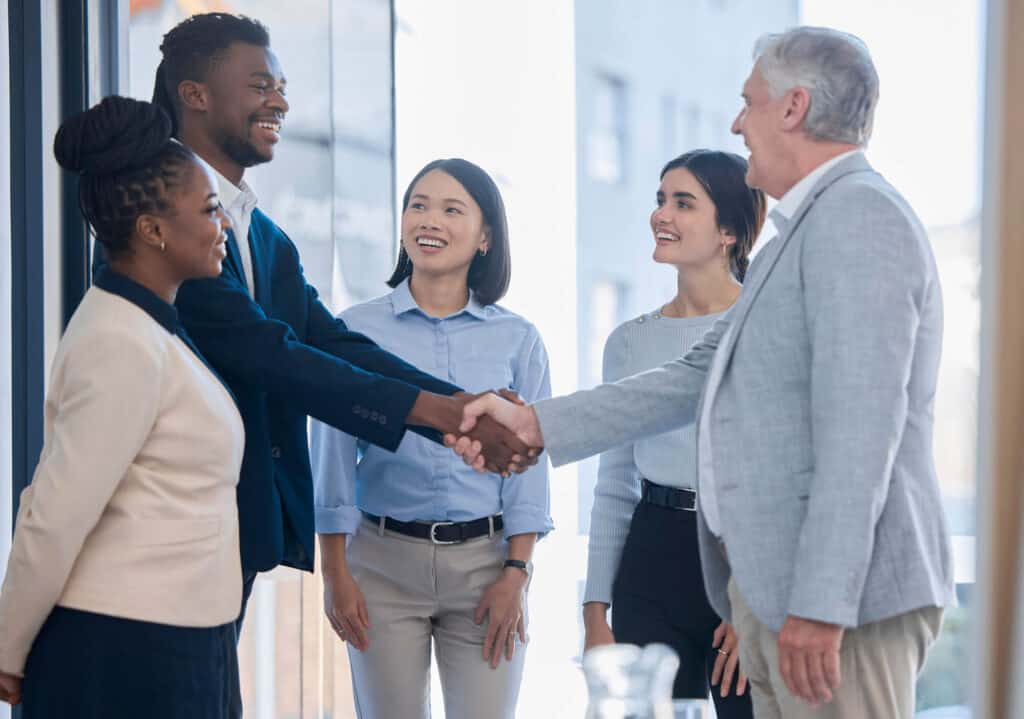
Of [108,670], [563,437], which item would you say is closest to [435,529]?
[563,437]

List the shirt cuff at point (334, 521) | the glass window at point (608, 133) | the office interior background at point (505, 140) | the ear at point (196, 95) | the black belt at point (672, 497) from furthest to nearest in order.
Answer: the glass window at point (608, 133) → the office interior background at point (505, 140) → the shirt cuff at point (334, 521) → the black belt at point (672, 497) → the ear at point (196, 95)

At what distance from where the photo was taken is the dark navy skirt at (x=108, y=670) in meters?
1.44

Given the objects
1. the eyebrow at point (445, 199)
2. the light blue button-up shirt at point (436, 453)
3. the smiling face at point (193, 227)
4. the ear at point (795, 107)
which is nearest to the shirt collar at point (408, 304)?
the light blue button-up shirt at point (436, 453)

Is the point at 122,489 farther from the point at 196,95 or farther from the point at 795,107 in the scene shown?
the point at 795,107

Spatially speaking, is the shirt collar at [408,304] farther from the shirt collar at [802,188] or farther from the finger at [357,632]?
the shirt collar at [802,188]

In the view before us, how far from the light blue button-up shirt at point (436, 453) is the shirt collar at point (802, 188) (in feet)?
2.72

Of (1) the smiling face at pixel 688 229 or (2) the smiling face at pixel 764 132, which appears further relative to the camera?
(1) the smiling face at pixel 688 229

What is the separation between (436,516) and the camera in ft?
7.06

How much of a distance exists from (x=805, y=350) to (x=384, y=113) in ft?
6.26

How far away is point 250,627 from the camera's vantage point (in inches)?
118

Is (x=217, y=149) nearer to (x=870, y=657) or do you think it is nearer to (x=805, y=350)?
(x=805, y=350)

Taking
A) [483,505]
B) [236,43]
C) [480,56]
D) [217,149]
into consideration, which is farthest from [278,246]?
[480,56]

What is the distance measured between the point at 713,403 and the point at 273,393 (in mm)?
793

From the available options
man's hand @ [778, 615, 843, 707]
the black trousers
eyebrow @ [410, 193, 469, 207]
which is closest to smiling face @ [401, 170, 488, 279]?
eyebrow @ [410, 193, 469, 207]
